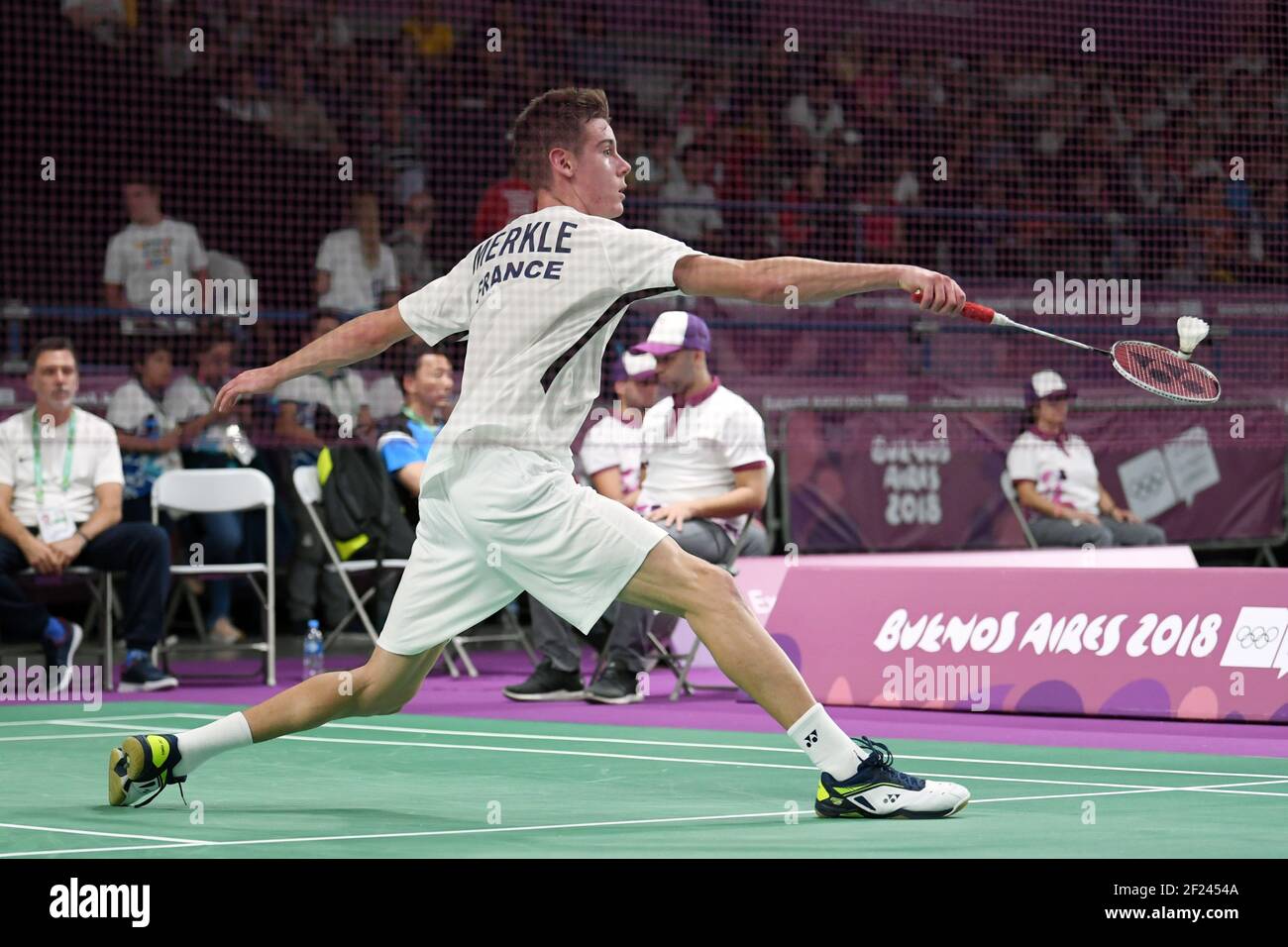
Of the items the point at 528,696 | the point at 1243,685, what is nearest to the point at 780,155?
the point at 528,696

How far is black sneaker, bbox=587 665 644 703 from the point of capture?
1061cm

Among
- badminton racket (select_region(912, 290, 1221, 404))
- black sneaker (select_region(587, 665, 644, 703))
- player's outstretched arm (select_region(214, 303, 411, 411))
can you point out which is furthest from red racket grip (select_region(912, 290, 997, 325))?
black sneaker (select_region(587, 665, 644, 703))

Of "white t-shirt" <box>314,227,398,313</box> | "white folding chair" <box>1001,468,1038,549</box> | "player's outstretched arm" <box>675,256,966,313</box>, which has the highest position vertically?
"white t-shirt" <box>314,227,398,313</box>

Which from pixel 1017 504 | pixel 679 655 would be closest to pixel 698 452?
pixel 679 655

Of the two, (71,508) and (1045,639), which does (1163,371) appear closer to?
(1045,639)

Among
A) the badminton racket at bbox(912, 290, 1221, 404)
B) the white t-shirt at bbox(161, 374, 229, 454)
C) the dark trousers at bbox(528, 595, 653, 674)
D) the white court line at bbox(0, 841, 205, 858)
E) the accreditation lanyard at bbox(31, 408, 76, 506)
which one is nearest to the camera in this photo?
the white court line at bbox(0, 841, 205, 858)

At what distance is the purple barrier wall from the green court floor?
110 cm

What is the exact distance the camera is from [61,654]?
37.4 ft

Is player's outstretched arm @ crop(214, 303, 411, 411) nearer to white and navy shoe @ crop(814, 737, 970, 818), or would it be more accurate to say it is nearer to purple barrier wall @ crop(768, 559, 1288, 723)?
white and navy shoe @ crop(814, 737, 970, 818)

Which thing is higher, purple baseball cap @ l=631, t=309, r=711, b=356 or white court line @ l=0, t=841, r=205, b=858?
purple baseball cap @ l=631, t=309, r=711, b=356

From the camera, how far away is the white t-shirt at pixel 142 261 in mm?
13898

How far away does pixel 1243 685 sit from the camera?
356 inches
